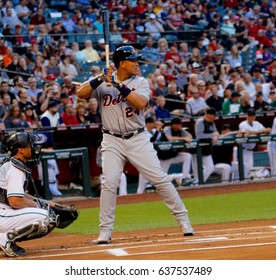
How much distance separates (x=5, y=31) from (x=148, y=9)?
17.2 ft

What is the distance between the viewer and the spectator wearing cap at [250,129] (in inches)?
747

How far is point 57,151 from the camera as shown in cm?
1673

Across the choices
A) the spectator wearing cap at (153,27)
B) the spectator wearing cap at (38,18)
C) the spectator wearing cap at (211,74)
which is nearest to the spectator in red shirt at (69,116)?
the spectator wearing cap at (38,18)

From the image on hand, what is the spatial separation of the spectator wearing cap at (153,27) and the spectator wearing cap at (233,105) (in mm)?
5034

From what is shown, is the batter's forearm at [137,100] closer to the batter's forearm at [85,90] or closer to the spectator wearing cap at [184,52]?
the batter's forearm at [85,90]

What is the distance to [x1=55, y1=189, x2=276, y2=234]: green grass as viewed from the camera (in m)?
11.6

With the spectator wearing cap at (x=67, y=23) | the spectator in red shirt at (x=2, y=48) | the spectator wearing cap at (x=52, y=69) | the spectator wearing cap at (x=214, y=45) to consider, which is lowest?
the spectator wearing cap at (x=214, y=45)

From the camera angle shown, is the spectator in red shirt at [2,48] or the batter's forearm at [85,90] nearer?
the batter's forearm at [85,90]

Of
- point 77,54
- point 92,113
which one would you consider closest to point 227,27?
point 77,54

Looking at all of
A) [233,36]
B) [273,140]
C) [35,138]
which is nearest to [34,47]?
[273,140]

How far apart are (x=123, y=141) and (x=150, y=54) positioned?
1408 cm

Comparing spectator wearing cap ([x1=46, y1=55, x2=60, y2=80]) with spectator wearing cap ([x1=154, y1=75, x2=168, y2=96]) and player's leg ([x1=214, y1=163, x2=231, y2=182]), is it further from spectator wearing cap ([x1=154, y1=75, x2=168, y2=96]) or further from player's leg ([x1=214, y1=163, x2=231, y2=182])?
player's leg ([x1=214, y1=163, x2=231, y2=182])

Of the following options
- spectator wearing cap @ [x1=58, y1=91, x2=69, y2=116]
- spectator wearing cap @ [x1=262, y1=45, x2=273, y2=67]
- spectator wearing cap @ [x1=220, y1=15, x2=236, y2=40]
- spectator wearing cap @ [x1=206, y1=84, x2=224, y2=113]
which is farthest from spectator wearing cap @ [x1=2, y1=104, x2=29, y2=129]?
spectator wearing cap @ [x1=220, y1=15, x2=236, y2=40]

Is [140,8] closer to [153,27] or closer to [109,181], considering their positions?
[153,27]
